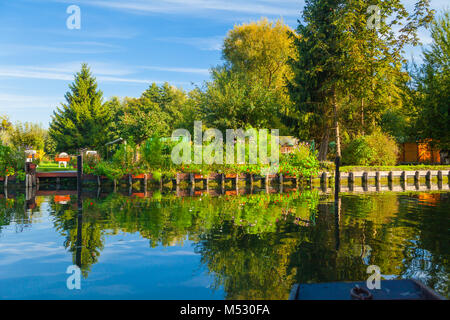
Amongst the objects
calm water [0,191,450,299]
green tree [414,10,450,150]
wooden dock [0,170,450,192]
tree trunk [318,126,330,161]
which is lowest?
calm water [0,191,450,299]

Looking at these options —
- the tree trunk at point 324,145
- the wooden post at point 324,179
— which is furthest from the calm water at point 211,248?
the tree trunk at point 324,145

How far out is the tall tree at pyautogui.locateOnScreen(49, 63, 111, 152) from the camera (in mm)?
47969

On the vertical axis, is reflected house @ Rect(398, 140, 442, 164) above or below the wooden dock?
above

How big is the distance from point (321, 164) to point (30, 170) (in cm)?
1964

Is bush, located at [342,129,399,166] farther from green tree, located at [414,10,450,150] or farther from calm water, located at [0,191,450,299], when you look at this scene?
calm water, located at [0,191,450,299]

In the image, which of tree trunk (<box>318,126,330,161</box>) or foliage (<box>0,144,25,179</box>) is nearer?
foliage (<box>0,144,25,179</box>)

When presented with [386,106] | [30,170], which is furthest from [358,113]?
[30,170]

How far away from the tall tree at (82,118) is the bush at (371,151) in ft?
105

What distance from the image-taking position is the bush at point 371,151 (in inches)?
1122

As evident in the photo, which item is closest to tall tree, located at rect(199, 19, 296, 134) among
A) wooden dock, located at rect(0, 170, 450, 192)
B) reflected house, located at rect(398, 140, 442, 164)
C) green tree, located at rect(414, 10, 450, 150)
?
wooden dock, located at rect(0, 170, 450, 192)

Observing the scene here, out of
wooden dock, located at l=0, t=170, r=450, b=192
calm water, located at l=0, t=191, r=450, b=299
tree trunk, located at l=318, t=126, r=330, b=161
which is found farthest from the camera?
tree trunk, located at l=318, t=126, r=330, b=161

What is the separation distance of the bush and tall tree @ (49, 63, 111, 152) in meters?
32.1

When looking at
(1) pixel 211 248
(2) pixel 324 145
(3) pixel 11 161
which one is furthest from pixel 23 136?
(1) pixel 211 248
